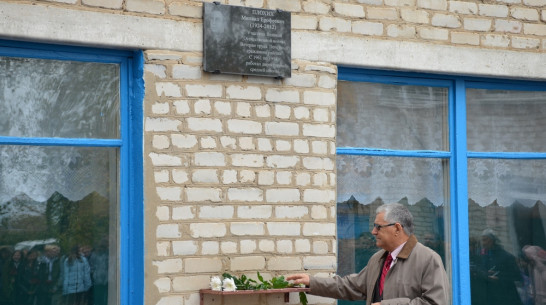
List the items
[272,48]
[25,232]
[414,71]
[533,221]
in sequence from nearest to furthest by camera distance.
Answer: [25,232]
[272,48]
[414,71]
[533,221]

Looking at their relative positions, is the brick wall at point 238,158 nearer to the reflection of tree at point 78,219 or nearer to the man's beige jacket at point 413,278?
the reflection of tree at point 78,219

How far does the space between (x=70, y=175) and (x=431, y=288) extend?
2.43 metres

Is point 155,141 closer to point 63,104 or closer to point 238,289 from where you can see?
point 63,104

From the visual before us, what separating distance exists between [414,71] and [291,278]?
2.02 metres

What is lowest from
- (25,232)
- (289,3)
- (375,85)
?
Answer: (25,232)

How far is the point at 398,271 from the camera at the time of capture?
5.81 meters

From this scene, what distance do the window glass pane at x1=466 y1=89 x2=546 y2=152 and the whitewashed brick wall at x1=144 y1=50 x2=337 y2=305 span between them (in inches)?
56.8

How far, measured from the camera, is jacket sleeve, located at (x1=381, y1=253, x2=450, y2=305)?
5613 mm

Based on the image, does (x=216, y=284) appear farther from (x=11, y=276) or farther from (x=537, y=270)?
(x=537, y=270)

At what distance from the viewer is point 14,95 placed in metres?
6.03

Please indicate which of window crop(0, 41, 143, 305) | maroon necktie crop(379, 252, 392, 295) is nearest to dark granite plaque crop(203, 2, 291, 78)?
window crop(0, 41, 143, 305)

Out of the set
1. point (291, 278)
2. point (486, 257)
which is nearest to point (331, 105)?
point (291, 278)

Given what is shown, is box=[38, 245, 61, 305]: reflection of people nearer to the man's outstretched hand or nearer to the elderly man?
the man's outstretched hand

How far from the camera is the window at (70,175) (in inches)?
235
